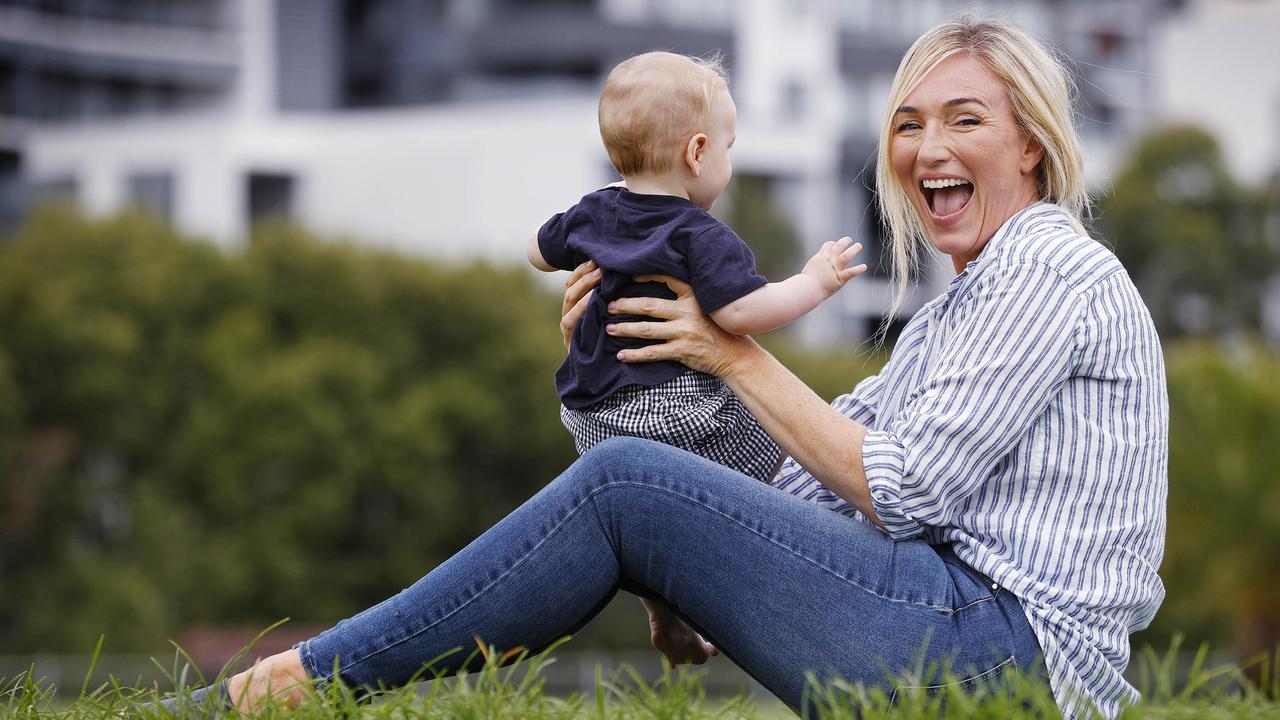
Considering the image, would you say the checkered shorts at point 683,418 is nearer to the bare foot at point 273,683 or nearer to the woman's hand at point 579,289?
the woman's hand at point 579,289

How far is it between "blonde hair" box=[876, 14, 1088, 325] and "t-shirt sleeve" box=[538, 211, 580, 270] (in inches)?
26.3

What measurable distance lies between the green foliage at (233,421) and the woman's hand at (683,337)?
21.8m

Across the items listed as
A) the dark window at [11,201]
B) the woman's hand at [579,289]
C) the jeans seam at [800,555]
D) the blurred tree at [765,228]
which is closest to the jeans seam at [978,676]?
the jeans seam at [800,555]

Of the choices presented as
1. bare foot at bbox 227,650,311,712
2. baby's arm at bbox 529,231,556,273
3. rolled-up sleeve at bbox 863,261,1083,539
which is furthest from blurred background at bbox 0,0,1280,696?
bare foot at bbox 227,650,311,712

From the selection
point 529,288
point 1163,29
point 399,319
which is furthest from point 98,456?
point 1163,29

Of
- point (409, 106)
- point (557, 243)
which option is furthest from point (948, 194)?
point (409, 106)

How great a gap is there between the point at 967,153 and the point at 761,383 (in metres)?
0.62

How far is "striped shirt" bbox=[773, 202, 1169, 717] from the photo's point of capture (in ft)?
8.38

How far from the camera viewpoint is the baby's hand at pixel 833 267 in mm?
2850

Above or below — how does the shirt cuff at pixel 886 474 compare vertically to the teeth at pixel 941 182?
below

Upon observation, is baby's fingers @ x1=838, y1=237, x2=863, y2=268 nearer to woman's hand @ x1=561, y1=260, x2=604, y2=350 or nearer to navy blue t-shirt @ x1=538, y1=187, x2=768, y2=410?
navy blue t-shirt @ x1=538, y1=187, x2=768, y2=410

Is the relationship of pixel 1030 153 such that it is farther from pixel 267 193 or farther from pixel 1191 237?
pixel 1191 237

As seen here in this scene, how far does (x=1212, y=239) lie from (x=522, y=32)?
16.5 meters

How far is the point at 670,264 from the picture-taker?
9.29 ft
